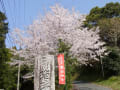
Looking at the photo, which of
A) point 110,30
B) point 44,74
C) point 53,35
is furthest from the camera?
point 110,30

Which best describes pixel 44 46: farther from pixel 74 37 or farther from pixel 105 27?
pixel 105 27

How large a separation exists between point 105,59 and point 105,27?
3721mm

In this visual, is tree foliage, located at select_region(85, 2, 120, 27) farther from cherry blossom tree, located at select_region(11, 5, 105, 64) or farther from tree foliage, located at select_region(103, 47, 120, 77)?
cherry blossom tree, located at select_region(11, 5, 105, 64)

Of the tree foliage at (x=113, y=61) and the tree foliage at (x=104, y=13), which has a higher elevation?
the tree foliage at (x=104, y=13)

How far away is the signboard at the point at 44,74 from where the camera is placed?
15.3ft

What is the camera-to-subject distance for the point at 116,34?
17844 millimetres

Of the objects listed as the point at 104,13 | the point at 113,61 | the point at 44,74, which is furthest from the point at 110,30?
the point at 44,74

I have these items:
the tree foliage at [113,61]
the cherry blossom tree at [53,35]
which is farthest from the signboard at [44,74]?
the tree foliage at [113,61]

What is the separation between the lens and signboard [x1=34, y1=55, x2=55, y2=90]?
15.3ft

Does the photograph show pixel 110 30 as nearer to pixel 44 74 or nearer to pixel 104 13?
pixel 104 13

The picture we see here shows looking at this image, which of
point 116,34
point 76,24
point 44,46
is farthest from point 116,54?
point 44,46

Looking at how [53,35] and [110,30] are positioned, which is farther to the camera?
[110,30]

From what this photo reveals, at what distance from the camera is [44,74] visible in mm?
4750

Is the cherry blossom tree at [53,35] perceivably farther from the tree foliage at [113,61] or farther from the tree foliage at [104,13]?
the tree foliage at [104,13]
